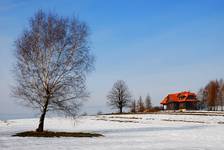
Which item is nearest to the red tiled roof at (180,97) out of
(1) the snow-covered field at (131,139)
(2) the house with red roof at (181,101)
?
(2) the house with red roof at (181,101)

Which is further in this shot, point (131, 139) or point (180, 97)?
point (180, 97)

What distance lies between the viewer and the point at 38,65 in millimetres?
29000

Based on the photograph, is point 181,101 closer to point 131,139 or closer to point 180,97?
point 180,97

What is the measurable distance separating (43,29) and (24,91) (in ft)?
19.2

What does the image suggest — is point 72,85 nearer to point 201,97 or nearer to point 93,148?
point 93,148

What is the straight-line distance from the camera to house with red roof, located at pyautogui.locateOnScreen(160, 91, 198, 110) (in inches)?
5118

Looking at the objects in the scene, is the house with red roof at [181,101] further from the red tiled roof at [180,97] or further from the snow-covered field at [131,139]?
the snow-covered field at [131,139]

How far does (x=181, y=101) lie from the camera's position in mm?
130625

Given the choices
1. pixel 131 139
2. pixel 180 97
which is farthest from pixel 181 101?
pixel 131 139

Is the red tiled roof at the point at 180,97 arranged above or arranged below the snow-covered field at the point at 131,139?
above

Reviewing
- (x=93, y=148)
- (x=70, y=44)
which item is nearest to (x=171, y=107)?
(x=70, y=44)

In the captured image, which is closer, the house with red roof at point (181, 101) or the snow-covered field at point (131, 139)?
the snow-covered field at point (131, 139)

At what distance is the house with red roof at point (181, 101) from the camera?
5118 inches

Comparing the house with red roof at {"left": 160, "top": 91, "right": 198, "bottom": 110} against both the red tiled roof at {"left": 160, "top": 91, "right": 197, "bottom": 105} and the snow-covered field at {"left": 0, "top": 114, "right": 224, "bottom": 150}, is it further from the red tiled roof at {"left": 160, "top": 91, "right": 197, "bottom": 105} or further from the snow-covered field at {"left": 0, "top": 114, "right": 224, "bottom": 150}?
the snow-covered field at {"left": 0, "top": 114, "right": 224, "bottom": 150}
